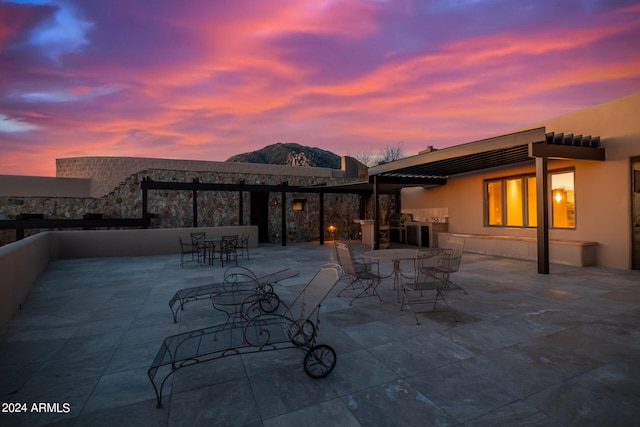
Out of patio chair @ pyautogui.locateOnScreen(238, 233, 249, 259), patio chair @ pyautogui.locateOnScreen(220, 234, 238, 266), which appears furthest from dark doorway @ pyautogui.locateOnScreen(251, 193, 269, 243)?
patio chair @ pyautogui.locateOnScreen(220, 234, 238, 266)

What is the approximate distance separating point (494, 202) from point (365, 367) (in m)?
10.5

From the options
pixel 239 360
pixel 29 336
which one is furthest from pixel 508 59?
pixel 29 336

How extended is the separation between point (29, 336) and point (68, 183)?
14.3 m

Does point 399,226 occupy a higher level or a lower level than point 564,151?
lower

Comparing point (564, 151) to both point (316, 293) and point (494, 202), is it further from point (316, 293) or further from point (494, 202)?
point (316, 293)

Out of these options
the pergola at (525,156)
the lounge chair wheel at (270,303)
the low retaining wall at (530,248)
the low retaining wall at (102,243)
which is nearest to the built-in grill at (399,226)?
the low retaining wall at (530,248)

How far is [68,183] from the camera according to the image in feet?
47.8

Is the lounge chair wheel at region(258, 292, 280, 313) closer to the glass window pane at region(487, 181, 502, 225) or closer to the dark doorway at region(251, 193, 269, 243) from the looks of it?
the glass window pane at region(487, 181, 502, 225)

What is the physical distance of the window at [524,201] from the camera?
878 cm

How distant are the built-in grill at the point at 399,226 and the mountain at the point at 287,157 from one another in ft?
125

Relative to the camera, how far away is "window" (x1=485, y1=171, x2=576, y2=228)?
8781mm

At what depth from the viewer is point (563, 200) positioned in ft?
29.2

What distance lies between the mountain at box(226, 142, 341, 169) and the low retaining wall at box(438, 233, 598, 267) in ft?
141

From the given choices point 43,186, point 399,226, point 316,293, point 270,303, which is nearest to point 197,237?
point 270,303
